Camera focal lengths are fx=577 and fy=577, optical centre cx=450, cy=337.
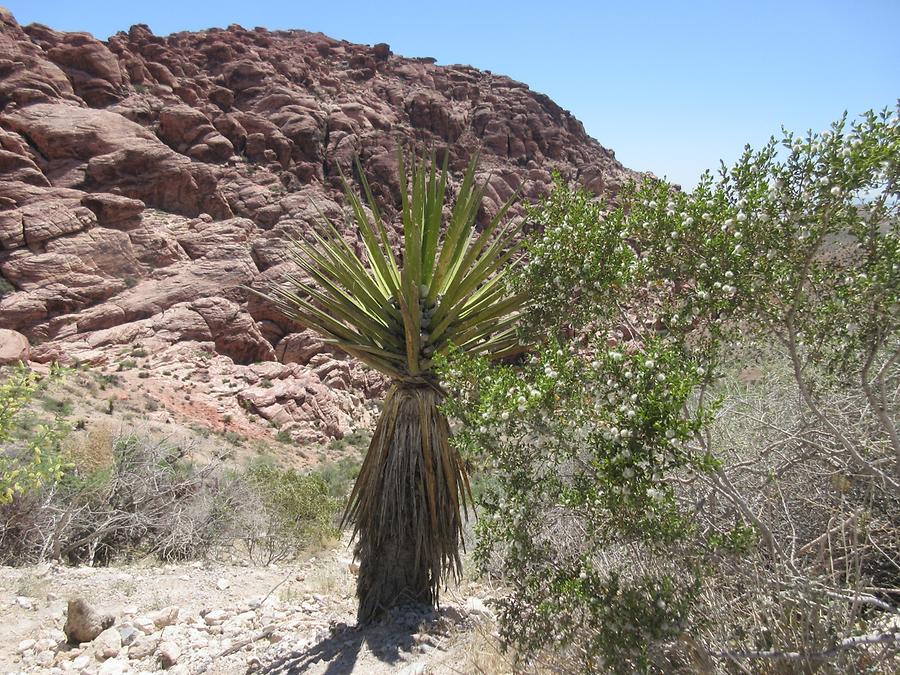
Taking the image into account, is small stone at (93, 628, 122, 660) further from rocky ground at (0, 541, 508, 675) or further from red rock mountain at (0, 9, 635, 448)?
red rock mountain at (0, 9, 635, 448)

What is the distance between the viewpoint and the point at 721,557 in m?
3.02

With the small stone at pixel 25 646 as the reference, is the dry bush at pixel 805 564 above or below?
above

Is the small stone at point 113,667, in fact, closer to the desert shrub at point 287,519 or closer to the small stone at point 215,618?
the small stone at point 215,618

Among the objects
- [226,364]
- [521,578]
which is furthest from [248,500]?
[226,364]

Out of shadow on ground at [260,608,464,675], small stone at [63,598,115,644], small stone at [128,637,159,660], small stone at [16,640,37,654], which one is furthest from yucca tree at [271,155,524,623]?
small stone at [16,640,37,654]

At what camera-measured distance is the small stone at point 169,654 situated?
4.85 metres

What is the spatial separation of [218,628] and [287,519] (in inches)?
154

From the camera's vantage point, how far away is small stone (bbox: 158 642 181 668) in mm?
4852

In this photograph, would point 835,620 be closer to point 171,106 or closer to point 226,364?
point 226,364

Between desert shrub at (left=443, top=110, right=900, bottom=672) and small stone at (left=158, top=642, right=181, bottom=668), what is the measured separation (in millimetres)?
3220

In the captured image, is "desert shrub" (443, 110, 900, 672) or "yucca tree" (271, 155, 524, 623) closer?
"desert shrub" (443, 110, 900, 672)

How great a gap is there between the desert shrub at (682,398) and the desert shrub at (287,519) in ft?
20.4

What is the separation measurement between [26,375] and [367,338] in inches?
125

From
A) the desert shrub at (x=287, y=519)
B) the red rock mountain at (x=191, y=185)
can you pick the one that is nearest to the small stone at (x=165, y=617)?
the desert shrub at (x=287, y=519)
